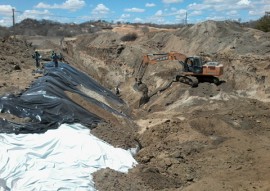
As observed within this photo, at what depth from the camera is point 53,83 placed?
1739cm

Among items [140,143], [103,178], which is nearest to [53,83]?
[140,143]

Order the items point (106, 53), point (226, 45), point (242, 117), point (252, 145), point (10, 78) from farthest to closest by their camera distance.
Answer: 1. point (106, 53)
2. point (226, 45)
3. point (10, 78)
4. point (242, 117)
5. point (252, 145)

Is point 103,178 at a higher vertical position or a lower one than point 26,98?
lower

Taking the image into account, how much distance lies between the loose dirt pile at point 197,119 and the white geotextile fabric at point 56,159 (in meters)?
0.58

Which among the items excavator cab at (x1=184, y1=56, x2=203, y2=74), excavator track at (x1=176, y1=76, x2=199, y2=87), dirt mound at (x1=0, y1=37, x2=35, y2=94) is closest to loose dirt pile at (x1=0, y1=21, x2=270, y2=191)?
excavator track at (x1=176, y1=76, x2=199, y2=87)

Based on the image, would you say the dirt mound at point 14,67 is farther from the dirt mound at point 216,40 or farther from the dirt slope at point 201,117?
the dirt mound at point 216,40

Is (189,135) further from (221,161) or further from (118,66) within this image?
(118,66)

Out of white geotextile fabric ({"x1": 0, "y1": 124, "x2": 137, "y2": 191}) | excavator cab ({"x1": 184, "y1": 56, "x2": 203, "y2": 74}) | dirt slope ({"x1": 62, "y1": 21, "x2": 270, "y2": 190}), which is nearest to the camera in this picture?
white geotextile fabric ({"x1": 0, "y1": 124, "x2": 137, "y2": 191})

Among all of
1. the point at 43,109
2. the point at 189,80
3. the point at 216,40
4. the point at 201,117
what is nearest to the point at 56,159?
the point at 43,109

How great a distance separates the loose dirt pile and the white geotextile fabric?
582 millimetres

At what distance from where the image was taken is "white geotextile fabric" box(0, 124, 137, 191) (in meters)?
9.43

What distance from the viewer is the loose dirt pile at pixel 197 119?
10.8 meters

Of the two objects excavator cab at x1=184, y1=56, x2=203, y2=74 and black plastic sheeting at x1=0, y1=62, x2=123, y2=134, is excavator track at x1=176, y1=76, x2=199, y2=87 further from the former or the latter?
black plastic sheeting at x1=0, y1=62, x2=123, y2=134

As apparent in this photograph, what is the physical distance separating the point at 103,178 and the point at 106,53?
78.2 feet
